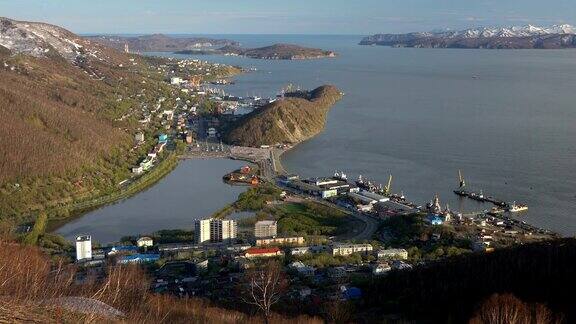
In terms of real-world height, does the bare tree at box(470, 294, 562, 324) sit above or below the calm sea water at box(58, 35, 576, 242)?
above

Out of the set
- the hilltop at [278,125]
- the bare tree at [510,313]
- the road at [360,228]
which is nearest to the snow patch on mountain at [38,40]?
the hilltop at [278,125]

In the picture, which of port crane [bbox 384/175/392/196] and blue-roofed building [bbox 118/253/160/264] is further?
port crane [bbox 384/175/392/196]

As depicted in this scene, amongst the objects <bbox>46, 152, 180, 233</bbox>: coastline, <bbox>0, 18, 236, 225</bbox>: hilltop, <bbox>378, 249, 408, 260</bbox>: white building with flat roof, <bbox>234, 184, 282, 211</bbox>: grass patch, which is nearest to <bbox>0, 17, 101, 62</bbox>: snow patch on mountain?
<bbox>0, 18, 236, 225</bbox>: hilltop

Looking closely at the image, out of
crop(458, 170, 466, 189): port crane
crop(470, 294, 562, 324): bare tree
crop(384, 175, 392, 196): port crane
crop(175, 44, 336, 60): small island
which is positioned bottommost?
crop(384, 175, 392, 196): port crane

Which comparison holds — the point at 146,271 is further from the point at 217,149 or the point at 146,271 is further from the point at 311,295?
the point at 217,149

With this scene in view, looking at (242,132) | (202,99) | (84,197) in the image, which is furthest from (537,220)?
(202,99)

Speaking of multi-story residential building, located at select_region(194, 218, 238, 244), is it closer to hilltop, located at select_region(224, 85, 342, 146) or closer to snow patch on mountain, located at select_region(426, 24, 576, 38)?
hilltop, located at select_region(224, 85, 342, 146)
